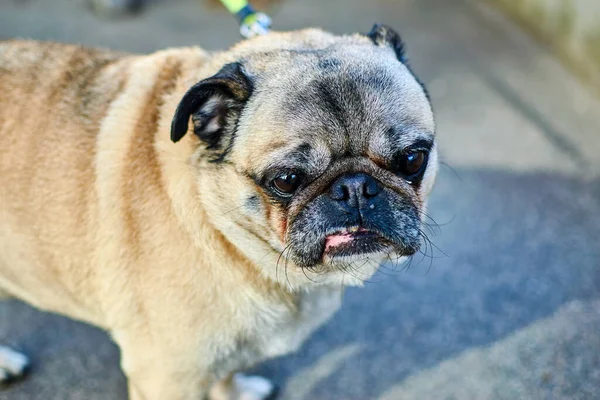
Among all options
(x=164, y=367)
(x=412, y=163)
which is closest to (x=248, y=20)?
(x=412, y=163)

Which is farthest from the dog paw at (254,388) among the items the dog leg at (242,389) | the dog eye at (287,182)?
the dog eye at (287,182)

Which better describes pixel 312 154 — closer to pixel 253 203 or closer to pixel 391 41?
pixel 253 203

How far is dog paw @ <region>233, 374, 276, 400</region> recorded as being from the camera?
8.45 ft

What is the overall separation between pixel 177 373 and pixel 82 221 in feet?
2.03

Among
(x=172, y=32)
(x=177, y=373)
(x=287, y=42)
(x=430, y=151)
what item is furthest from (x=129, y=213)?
(x=172, y=32)

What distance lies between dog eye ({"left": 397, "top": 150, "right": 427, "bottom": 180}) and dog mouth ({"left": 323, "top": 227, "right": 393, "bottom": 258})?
24 cm

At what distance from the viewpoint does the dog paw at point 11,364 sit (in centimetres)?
261

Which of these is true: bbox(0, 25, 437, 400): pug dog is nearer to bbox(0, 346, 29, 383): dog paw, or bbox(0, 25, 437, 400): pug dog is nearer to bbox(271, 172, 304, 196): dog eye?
bbox(271, 172, 304, 196): dog eye

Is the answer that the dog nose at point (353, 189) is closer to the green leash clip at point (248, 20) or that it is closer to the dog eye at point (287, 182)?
the dog eye at point (287, 182)

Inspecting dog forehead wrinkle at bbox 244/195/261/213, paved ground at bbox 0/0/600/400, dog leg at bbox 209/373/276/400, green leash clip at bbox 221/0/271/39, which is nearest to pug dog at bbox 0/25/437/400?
dog forehead wrinkle at bbox 244/195/261/213

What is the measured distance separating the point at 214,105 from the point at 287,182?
0.35 m

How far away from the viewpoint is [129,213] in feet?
6.40

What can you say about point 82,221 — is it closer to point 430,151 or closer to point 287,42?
point 287,42

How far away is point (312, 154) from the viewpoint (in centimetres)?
178
